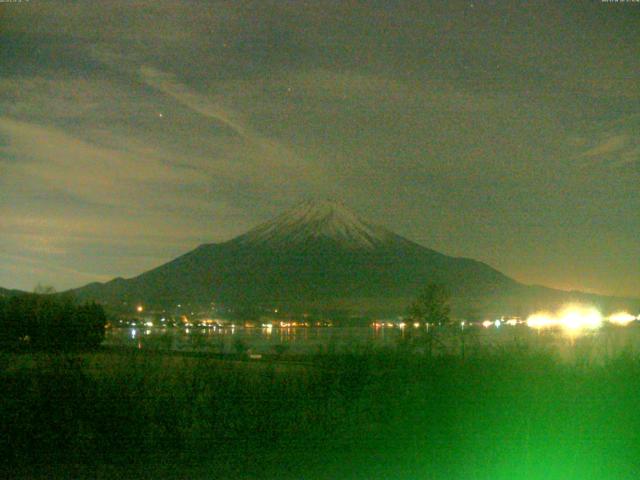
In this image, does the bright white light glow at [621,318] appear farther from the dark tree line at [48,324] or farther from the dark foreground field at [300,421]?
the dark tree line at [48,324]

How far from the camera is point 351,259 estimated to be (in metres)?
46.8

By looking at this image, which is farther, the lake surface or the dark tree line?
the dark tree line

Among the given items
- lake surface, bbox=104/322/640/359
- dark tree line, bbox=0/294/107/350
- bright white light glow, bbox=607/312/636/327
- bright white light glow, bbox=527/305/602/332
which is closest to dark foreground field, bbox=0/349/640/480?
lake surface, bbox=104/322/640/359

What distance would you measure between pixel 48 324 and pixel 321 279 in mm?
25978

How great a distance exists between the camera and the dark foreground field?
31.0ft

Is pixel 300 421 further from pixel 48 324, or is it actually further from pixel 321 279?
pixel 321 279

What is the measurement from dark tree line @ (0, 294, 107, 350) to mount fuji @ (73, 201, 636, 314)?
5179 millimetres

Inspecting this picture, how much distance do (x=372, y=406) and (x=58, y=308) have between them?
32.2 feet

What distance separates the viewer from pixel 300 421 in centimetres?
1086

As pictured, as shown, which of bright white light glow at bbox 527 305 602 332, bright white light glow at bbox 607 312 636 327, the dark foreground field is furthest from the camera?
bright white light glow at bbox 607 312 636 327

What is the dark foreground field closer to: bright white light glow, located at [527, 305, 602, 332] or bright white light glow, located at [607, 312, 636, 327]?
bright white light glow, located at [527, 305, 602, 332]

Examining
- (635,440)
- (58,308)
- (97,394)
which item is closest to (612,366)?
(635,440)

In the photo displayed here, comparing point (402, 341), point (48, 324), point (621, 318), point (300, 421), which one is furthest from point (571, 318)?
point (300, 421)

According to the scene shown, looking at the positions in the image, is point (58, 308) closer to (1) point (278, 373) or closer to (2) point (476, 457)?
(1) point (278, 373)
